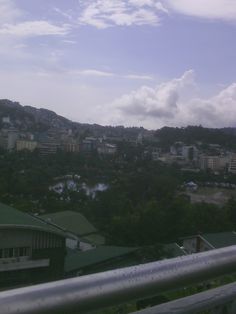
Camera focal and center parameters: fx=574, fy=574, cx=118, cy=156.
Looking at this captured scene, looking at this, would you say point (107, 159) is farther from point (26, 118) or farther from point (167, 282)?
point (167, 282)

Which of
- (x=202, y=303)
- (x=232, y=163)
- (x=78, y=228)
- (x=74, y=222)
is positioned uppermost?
(x=202, y=303)

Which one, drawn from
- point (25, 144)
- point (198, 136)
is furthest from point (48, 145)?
point (198, 136)

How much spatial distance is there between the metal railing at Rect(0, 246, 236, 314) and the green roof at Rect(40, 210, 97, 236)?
97.2ft

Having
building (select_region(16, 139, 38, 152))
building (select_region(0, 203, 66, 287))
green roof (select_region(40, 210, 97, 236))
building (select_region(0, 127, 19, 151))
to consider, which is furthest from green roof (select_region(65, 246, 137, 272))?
building (select_region(0, 127, 19, 151))

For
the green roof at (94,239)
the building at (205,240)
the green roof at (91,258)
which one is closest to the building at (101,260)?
the green roof at (91,258)

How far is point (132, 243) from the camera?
28859 millimetres

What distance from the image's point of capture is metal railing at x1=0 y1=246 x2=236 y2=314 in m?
1.04

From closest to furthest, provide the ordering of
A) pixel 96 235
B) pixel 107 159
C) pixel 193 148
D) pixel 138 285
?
1. pixel 138 285
2. pixel 96 235
3. pixel 107 159
4. pixel 193 148

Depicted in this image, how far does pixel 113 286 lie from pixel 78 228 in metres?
31.2

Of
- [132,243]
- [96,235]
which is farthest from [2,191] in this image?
[132,243]

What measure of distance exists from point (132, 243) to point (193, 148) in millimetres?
57066

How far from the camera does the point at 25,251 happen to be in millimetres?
14344

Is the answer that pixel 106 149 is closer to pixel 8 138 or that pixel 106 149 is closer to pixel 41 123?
pixel 8 138

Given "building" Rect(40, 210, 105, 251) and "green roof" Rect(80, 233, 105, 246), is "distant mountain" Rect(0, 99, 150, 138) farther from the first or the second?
"green roof" Rect(80, 233, 105, 246)
